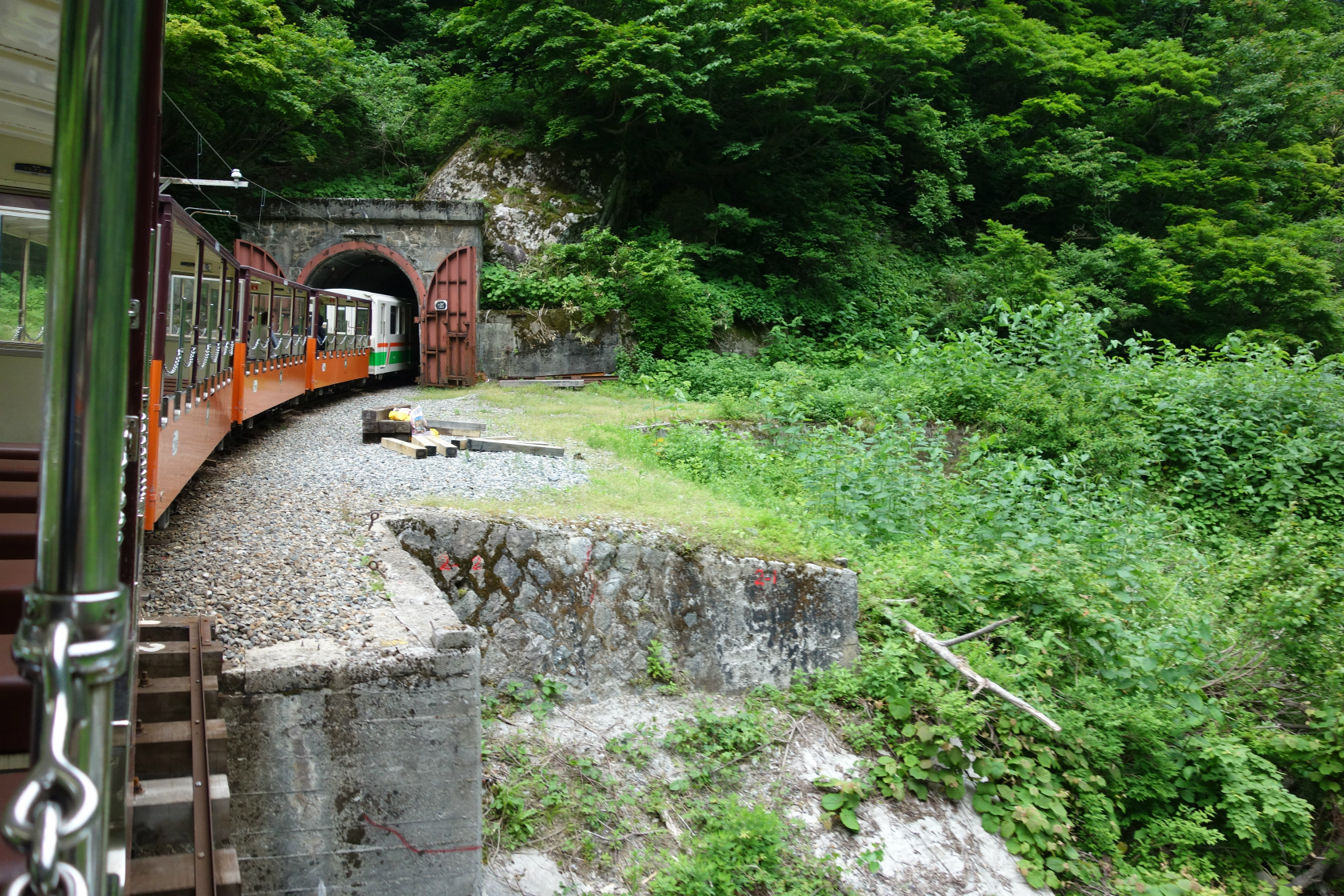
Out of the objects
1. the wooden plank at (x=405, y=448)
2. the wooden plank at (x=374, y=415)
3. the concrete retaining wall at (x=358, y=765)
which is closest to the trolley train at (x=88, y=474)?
the concrete retaining wall at (x=358, y=765)

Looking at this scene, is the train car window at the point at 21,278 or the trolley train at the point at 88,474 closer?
the trolley train at the point at 88,474

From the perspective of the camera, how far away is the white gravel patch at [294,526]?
4695 mm

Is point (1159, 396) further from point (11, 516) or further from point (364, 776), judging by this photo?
point (11, 516)

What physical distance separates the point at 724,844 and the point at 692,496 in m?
3.52

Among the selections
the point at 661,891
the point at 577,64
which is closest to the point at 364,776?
the point at 661,891

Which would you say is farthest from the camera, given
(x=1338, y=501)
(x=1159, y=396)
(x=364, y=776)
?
(x=1159, y=396)

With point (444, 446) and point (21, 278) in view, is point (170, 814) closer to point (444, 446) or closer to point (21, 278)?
point (21, 278)

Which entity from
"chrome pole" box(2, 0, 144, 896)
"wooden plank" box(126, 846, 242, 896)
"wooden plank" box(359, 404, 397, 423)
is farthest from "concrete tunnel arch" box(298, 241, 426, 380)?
"chrome pole" box(2, 0, 144, 896)

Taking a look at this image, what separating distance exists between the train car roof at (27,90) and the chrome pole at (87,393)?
2026 millimetres

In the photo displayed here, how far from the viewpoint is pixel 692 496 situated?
319 inches

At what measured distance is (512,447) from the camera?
980cm

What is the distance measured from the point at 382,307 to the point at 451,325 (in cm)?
230

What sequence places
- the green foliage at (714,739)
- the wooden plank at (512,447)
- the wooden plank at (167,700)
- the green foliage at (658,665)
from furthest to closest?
the wooden plank at (512,447)
the green foliage at (658,665)
the green foliage at (714,739)
the wooden plank at (167,700)

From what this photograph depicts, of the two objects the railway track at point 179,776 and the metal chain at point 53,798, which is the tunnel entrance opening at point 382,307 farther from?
the metal chain at point 53,798
